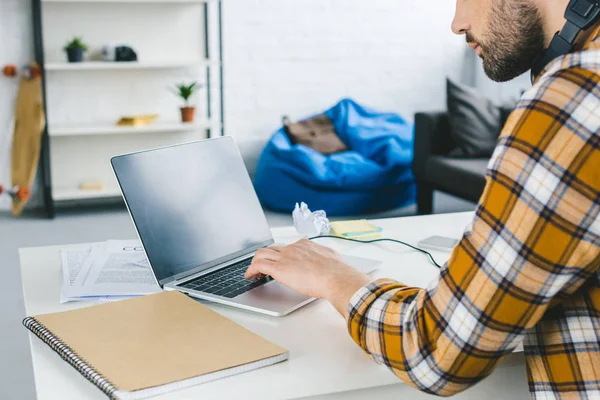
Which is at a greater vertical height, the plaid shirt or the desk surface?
the plaid shirt

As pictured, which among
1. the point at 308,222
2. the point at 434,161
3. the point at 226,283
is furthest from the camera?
the point at 434,161

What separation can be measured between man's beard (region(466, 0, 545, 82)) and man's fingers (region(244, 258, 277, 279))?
42 centimetres

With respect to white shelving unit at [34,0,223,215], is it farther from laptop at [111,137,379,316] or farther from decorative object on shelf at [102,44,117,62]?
laptop at [111,137,379,316]

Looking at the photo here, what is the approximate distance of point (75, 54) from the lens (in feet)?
13.9

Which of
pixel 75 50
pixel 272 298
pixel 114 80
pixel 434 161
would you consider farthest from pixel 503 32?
pixel 114 80

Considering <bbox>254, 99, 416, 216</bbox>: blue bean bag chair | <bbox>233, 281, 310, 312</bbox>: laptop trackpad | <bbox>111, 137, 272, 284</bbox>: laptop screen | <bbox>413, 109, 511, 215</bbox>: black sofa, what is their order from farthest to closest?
1. <bbox>254, 99, 416, 216</bbox>: blue bean bag chair
2. <bbox>413, 109, 511, 215</bbox>: black sofa
3. <bbox>111, 137, 272, 284</bbox>: laptop screen
4. <bbox>233, 281, 310, 312</bbox>: laptop trackpad

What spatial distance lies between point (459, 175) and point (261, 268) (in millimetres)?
2963

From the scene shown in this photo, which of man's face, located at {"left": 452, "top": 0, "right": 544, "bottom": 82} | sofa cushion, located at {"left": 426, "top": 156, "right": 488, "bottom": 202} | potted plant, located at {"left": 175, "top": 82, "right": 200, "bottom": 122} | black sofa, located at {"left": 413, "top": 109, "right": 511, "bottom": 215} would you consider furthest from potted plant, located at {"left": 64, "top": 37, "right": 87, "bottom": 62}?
man's face, located at {"left": 452, "top": 0, "right": 544, "bottom": 82}

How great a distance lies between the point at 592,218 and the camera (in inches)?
28.9

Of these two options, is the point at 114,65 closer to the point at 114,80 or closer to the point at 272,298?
the point at 114,80

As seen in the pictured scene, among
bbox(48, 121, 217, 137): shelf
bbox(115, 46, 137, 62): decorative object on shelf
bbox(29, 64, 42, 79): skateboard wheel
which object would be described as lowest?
bbox(48, 121, 217, 137): shelf

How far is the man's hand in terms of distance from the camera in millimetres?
1020

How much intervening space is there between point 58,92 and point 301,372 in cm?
388

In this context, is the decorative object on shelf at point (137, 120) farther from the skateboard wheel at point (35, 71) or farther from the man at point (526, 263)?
the man at point (526, 263)
